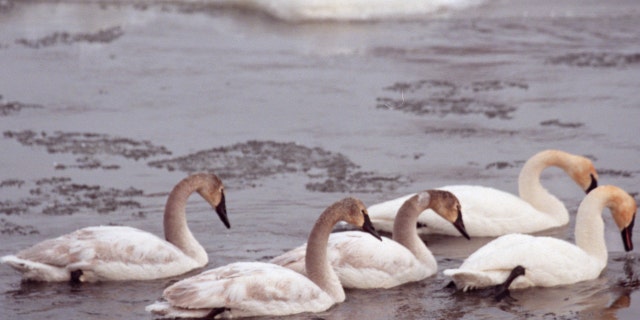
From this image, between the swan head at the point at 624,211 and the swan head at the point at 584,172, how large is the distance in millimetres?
1579

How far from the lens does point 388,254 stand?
8.92m

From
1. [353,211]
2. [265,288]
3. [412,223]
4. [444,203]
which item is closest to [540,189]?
[444,203]

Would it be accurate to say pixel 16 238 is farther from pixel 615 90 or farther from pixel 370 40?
pixel 370 40

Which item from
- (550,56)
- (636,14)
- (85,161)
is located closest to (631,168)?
(85,161)

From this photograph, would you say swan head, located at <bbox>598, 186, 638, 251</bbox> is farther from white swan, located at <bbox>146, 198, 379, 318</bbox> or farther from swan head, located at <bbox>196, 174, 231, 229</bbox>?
swan head, located at <bbox>196, 174, 231, 229</bbox>

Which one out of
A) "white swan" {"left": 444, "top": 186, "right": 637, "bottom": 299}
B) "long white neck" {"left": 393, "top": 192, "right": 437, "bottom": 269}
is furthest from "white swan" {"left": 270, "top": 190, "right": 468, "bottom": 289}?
"white swan" {"left": 444, "top": 186, "right": 637, "bottom": 299}

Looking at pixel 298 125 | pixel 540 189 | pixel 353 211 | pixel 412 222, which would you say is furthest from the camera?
pixel 298 125

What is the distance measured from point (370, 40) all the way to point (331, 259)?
43.7 feet

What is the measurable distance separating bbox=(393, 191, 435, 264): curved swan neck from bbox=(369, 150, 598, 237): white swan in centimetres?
104

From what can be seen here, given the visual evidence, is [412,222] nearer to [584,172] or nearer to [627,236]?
[627,236]

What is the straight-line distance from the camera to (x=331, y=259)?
8.86m

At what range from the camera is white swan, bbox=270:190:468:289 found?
8812mm

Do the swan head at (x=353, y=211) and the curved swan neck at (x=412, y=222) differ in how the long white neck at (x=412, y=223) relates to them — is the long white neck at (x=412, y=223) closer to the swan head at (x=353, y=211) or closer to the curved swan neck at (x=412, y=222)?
the curved swan neck at (x=412, y=222)

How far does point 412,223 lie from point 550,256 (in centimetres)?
105
